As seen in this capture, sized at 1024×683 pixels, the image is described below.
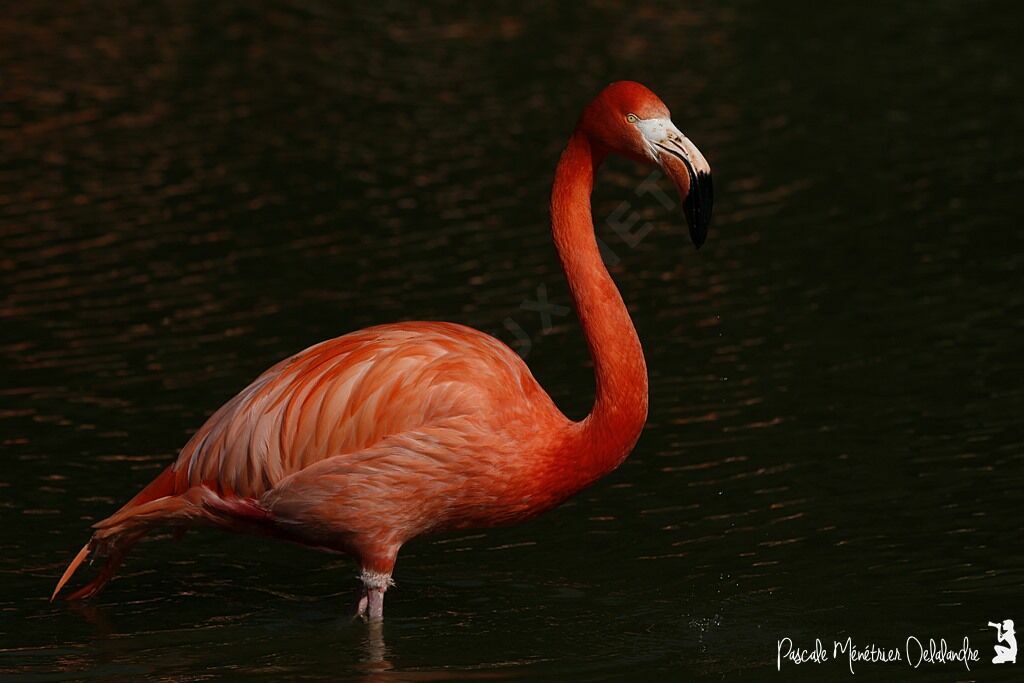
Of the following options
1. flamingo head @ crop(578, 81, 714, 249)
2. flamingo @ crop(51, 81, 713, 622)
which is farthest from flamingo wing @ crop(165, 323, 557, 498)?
flamingo head @ crop(578, 81, 714, 249)

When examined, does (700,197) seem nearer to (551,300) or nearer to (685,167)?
(685,167)

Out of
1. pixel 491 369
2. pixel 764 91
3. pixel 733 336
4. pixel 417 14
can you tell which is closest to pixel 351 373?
pixel 491 369

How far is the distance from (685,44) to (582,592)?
12793 mm

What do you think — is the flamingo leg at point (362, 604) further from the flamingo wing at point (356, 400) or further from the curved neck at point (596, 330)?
the curved neck at point (596, 330)

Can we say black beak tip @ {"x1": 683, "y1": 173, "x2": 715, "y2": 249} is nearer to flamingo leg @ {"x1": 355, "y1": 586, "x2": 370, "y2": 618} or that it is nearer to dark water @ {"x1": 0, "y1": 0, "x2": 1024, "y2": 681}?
dark water @ {"x1": 0, "y1": 0, "x2": 1024, "y2": 681}

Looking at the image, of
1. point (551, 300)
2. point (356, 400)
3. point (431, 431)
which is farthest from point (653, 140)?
point (551, 300)

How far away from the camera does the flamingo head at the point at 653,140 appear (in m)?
6.12

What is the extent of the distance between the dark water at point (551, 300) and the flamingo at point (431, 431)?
0.47 metres

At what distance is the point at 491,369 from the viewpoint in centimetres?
659

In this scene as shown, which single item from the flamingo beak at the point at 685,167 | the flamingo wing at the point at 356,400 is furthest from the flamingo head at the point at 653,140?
the flamingo wing at the point at 356,400

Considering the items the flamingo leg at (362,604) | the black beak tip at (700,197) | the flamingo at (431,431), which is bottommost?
the flamingo leg at (362,604)

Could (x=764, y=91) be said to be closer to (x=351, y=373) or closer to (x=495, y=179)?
(x=495, y=179)

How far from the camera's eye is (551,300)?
1124 centimetres

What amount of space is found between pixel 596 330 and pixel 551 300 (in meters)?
4.79
